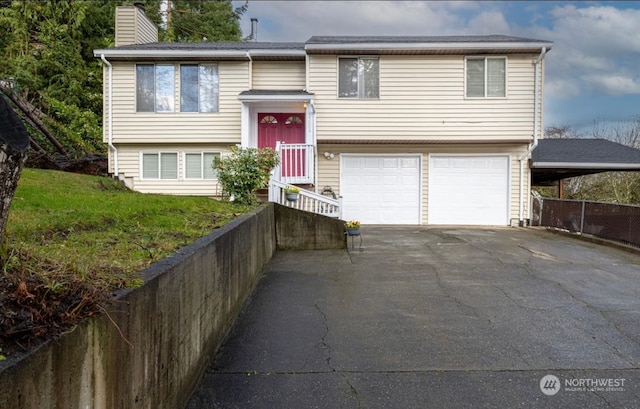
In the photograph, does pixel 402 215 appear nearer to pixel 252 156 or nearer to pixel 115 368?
pixel 252 156

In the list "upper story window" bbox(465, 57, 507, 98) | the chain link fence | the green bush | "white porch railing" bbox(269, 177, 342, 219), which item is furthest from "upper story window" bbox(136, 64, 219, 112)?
the chain link fence

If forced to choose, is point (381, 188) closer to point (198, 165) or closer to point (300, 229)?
point (300, 229)

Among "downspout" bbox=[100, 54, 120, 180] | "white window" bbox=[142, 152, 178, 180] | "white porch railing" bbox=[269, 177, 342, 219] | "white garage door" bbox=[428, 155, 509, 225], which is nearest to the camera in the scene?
"white porch railing" bbox=[269, 177, 342, 219]

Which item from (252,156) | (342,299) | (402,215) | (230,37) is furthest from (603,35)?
(342,299)

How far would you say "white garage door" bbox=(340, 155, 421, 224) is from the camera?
42.1ft

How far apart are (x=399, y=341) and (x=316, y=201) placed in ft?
18.3

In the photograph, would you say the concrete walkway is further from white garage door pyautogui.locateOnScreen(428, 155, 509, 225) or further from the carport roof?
the carport roof

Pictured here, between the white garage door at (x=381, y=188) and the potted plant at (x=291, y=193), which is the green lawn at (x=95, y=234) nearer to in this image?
the potted plant at (x=291, y=193)

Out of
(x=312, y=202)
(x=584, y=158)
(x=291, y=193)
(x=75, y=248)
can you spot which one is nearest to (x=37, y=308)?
(x=75, y=248)

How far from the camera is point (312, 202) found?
30.5 feet

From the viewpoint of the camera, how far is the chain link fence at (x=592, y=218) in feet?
29.3

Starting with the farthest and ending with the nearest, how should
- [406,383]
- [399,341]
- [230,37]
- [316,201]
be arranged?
1. [230,37]
2. [316,201]
3. [399,341]
4. [406,383]

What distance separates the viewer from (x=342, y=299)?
5.19 m

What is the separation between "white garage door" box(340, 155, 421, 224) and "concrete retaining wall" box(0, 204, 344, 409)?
872cm
